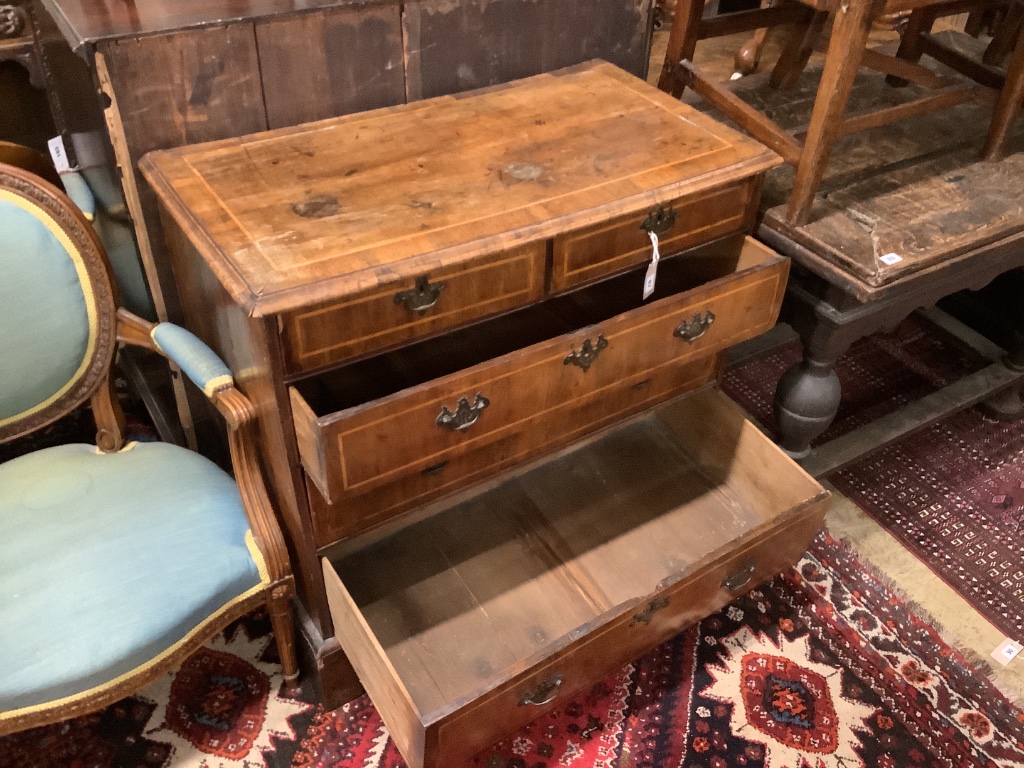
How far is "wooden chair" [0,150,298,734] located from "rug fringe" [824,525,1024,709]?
1.20 metres

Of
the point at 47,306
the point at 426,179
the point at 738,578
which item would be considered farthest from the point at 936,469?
the point at 47,306

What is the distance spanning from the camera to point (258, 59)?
1236mm

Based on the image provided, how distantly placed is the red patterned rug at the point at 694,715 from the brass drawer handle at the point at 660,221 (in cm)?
80

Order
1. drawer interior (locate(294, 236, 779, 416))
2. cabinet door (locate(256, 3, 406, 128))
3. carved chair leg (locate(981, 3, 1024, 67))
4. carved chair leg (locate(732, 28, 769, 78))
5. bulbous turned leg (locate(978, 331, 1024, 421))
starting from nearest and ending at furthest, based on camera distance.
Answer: cabinet door (locate(256, 3, 406, 128)) < drawer interior (locate(294, 236, 779, 416)) < carved chair leg (locate(981, 3, 1024, 67)) < bulbous turned leg (locate(978, 331, 1024, 421)) < carved chair leg (locate(732, 28, 769, 78))

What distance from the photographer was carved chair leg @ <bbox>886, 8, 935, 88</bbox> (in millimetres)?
1884

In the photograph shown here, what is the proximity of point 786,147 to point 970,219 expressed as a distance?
0.40m

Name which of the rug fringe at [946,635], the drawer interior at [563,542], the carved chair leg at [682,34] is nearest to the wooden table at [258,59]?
the carved chair leg at [682,34]

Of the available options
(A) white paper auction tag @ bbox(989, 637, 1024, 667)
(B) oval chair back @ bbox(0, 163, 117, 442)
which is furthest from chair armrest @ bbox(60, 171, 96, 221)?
(A) white paper auction tag @ bbox(989, 637, 1024, 667)

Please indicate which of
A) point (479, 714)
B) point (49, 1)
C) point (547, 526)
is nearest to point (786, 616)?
point (547, 526)

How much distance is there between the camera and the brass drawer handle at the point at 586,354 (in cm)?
120

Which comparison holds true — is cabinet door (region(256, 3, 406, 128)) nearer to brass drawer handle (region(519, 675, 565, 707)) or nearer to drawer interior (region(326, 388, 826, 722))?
drawer interior (region(326, 388, 826, 722))

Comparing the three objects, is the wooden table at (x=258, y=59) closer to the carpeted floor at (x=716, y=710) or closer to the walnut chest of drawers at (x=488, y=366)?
the walnut chest of drawers at (x=488, y=366)

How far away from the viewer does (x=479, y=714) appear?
1.13 meters

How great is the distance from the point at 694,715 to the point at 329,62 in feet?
4.13
